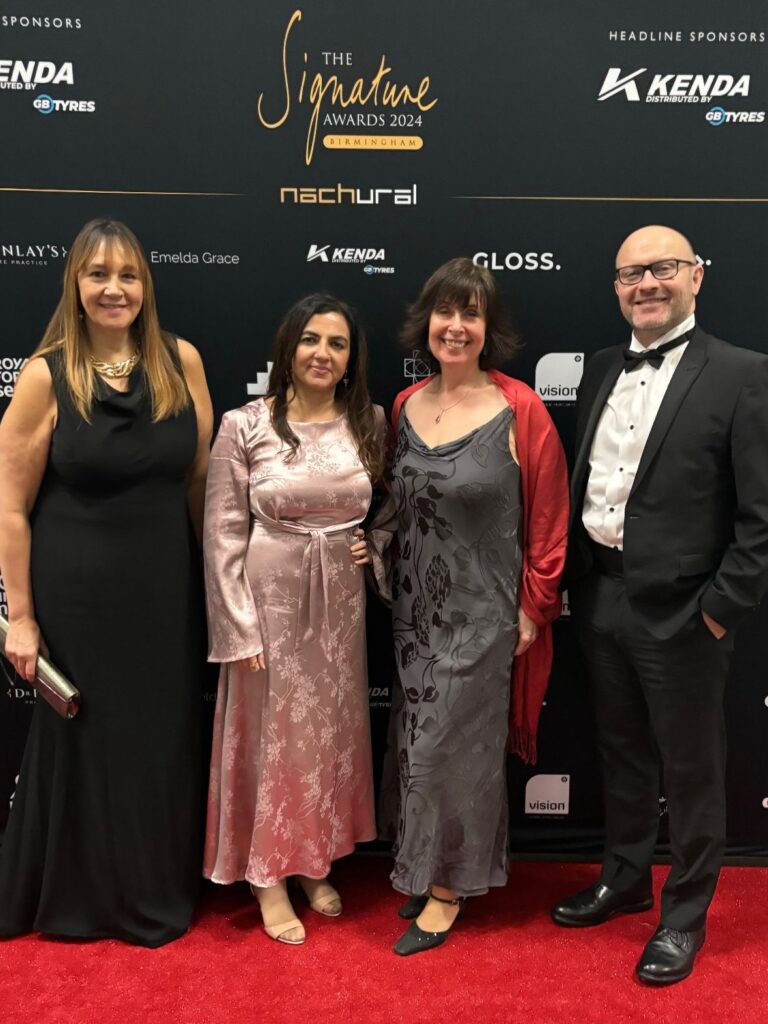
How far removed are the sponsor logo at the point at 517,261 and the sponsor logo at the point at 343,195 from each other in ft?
0.97

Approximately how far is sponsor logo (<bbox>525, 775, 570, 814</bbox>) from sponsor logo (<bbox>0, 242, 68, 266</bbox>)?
2.48 m

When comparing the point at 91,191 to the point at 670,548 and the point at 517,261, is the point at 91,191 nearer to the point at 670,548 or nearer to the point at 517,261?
the point at 517,261

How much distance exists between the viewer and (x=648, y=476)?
228 centimetres

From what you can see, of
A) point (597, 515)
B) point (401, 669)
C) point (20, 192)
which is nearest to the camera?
point (597, 515)

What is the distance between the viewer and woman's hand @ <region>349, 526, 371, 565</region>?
2531 mm

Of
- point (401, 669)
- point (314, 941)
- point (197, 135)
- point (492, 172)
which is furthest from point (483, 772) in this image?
point (197, 135)

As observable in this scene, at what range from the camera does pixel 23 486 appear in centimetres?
237

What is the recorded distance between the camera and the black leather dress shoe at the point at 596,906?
105 inches

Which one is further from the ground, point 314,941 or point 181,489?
point 181,489

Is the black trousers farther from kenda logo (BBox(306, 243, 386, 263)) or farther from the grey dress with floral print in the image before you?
kenda logo (BBox(306, 243, 386, 263))

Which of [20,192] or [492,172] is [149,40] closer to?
[20,192]

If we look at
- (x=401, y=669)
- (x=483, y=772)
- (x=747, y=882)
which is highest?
(x=401, y=669)

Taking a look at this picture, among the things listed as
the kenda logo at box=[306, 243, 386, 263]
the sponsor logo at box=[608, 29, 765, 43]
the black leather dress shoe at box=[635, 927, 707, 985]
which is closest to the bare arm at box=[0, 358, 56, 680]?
the kenda logo at box=[306, 243, 386, 263]

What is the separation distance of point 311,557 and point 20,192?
1.56m
